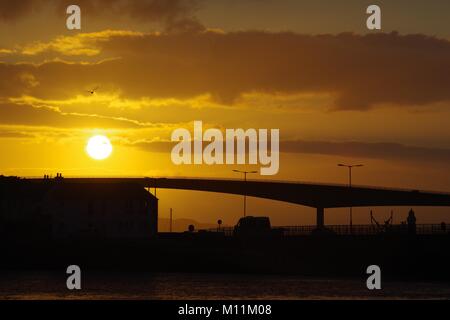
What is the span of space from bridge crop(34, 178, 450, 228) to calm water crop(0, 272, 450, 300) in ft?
231

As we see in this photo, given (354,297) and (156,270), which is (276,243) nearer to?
(156,270)

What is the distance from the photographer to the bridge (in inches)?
6467

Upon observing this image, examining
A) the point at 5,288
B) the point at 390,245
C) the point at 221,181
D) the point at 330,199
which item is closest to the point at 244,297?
the point at 5,288

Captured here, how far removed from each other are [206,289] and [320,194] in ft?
306

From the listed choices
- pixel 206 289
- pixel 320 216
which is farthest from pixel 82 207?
pixel 206 289

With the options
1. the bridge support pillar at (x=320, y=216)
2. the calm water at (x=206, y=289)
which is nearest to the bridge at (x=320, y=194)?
the bridge support pillar at (x=320, y=216)

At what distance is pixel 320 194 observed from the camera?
166625 mm

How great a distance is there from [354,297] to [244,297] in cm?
744

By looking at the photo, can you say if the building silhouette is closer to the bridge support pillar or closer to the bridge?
the bridge

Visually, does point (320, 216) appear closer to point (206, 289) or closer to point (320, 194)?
point (320, 194)

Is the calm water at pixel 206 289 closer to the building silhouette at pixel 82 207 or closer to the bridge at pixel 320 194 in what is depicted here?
the building silhouette at pixel 82 207

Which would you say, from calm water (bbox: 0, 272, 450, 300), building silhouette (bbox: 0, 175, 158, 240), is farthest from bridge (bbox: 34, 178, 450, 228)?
calm water (bbox: 0, 272, 450, 300)

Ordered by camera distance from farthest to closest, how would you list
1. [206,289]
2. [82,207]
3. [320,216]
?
[320,216] < [82,207] < [206,289]

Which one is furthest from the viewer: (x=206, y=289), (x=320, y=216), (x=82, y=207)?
(x=320, y=216)
